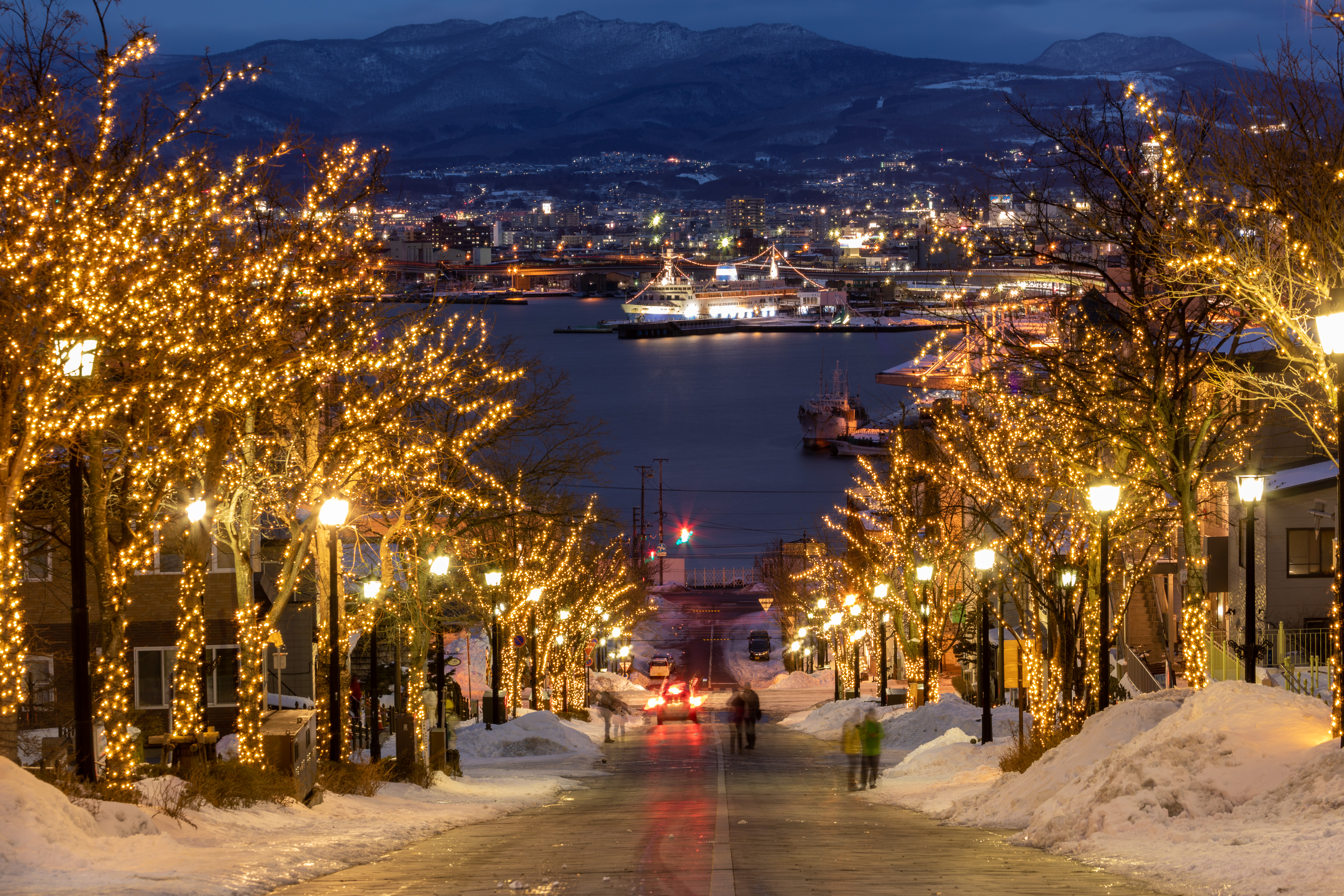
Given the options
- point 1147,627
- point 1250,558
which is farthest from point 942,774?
point 1147,627

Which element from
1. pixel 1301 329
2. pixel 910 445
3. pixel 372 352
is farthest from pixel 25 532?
→ pixel 910 445

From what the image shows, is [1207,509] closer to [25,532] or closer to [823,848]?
[823,848]

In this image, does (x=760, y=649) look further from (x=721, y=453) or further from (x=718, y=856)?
(x=718, y=856)

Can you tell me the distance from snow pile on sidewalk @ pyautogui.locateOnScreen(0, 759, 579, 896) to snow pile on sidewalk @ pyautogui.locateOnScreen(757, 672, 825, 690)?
5113 cm

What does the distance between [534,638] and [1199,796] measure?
102 ft

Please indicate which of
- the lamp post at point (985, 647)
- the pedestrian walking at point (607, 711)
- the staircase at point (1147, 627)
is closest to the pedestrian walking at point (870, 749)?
the lamp post at point (985, 647)

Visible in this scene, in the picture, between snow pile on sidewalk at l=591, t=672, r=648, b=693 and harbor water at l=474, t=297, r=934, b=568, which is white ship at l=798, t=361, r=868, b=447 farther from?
snow pile on sidewalk at l=591, t=672, r=648, b=693

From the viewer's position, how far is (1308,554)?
2961 cm

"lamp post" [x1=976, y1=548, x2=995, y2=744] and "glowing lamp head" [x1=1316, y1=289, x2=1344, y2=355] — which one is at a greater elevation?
"glowing lamp head" [x1=1316, y1=289, x2=1344, y2=355]

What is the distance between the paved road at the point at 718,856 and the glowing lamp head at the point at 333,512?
4.43m

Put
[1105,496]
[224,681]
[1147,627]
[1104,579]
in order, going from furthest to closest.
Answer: [1147,627] → [224,681] → [1104,579] → [1105,496]

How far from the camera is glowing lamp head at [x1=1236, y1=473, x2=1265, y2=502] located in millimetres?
17422

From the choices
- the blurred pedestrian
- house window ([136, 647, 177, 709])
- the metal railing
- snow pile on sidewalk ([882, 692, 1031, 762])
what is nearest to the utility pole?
the metal railing

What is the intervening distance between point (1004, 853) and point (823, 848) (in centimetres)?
179
